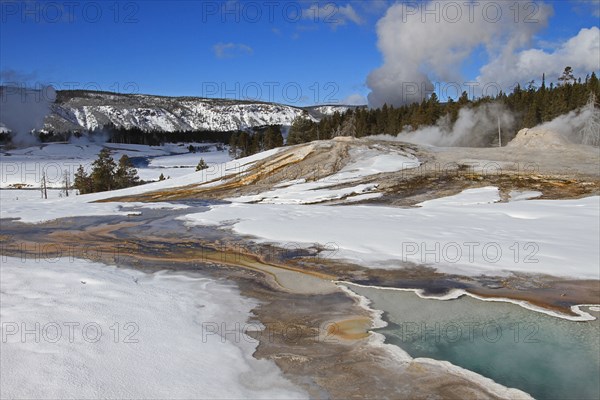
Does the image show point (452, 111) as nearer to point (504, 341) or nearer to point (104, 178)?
point (104, 178)

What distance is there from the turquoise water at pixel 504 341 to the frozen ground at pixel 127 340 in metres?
1.68

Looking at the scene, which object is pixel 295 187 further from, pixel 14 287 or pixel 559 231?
pixel 14 287

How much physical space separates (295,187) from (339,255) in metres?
10.0

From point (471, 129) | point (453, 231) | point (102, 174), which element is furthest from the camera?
point (471, 129)

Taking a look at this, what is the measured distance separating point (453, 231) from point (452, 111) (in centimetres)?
5161

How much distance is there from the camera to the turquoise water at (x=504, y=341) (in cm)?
401

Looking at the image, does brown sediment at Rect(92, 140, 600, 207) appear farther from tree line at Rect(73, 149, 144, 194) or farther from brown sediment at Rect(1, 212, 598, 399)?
tree line at Rect(73, 149, 144, 194)

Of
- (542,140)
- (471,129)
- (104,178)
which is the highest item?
(471,129)

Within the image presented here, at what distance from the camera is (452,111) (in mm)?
57281

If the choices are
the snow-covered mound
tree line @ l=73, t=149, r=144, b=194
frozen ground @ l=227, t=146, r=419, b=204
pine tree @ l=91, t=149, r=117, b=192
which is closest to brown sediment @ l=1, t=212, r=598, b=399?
frozen ground @ l=227, t=146, r=419, b=204

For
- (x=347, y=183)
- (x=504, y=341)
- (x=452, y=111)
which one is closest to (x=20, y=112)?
(x=452, y=111)

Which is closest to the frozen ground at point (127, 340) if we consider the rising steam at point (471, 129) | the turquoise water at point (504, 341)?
the turquoise water at point (504, 341)

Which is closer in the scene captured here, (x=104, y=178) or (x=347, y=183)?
(x=347, y=183)

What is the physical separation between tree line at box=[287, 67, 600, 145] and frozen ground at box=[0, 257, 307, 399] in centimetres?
4600
